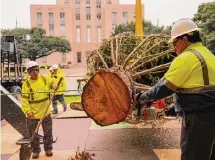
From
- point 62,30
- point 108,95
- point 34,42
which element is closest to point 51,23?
point 62,30

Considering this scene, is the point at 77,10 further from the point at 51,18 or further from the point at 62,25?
the point at 51,18

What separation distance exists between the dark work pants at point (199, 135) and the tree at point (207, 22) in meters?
22.2

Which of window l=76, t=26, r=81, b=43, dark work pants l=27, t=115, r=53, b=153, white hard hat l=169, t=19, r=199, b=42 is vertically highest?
window l=76, t=26, r=81, b=43

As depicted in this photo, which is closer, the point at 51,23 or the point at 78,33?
the point at 51,23

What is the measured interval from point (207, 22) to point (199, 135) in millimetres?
23933

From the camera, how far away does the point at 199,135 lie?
9.78 feet

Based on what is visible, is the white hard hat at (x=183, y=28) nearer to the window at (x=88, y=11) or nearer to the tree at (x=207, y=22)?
the tree at (x=207, y=22)

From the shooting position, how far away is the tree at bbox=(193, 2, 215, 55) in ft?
80.7

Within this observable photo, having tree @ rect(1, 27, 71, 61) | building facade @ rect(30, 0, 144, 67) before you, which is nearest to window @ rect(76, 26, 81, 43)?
building facade @ rect(30, 0, 144, 67)

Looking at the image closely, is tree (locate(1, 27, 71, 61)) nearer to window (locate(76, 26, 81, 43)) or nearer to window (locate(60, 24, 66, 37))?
window (locate(60, 24, 66, 37))

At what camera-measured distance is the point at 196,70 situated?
2.95m

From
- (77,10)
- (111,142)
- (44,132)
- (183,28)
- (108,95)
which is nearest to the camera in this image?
(183,28)

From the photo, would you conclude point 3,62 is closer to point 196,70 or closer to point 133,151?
point 133,151

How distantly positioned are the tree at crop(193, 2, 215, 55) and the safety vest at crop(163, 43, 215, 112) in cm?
2221
